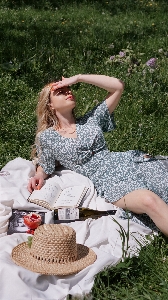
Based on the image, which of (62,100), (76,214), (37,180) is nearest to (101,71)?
(62,100)

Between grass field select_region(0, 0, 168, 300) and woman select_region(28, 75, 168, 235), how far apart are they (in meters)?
0.76

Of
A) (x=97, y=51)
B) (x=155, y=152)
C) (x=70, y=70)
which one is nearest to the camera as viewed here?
(x=155, y=152)

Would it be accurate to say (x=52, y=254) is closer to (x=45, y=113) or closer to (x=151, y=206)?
(x=151, y=206)

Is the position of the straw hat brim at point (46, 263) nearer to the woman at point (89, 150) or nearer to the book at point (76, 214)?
the book at point (76, 214)

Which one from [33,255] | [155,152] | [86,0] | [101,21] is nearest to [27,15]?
[101,21]

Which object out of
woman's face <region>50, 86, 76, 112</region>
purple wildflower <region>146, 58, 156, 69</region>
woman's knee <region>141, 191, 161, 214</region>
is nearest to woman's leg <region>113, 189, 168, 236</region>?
woman's knee <region>141, 191, 161, 214</region>

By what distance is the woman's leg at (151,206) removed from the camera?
4555 mm

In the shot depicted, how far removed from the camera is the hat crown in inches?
158

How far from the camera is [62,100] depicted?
5500 millimetres

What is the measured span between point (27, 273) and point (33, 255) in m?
0.20

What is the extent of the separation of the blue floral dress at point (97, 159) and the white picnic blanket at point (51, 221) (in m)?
0.12

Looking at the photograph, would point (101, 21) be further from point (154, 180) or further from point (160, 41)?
point (154, 180)

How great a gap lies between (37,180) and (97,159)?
24.9 inches

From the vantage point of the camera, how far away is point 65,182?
553 cm
